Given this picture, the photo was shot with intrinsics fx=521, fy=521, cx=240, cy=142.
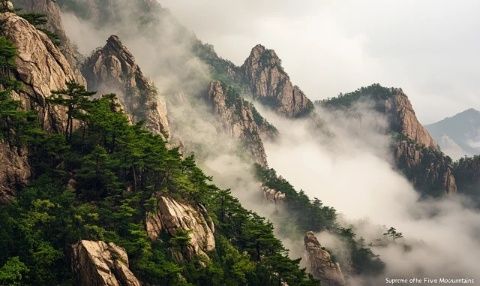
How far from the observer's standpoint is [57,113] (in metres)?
69.6

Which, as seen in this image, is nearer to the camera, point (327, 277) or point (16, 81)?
point (16, 81)

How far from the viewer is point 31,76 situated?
6794cm

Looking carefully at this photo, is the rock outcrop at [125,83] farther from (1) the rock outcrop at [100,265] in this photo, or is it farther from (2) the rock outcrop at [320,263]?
(1) the rock outcrop at [100,265]

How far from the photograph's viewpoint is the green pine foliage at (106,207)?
47781 millimetres

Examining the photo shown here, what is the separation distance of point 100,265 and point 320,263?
107315mm

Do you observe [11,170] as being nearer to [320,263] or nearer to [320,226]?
[320,263]

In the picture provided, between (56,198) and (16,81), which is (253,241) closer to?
(56,198)

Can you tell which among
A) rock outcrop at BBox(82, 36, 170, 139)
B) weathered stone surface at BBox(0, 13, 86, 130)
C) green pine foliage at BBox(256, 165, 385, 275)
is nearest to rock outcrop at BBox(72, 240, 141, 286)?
weathered stone surface at BBox(0, 13, 86, 130)

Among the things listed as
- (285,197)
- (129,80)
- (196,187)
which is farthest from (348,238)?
(196,187)

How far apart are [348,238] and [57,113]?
126m

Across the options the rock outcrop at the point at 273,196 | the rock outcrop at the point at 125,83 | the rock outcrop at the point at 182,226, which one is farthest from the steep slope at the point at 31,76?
the rock outcrop at the point at 273,196

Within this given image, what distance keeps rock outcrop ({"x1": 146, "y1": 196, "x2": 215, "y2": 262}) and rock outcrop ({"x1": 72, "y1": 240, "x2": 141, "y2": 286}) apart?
36.8 feet

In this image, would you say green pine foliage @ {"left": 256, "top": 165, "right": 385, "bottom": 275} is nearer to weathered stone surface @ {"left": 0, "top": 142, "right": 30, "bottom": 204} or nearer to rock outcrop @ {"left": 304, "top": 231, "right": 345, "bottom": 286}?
rock outcrop @ {"left": 304, "top": 231, "right": 345, "bottom": 286}

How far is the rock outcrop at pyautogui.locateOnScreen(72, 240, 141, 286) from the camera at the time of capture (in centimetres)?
4691
